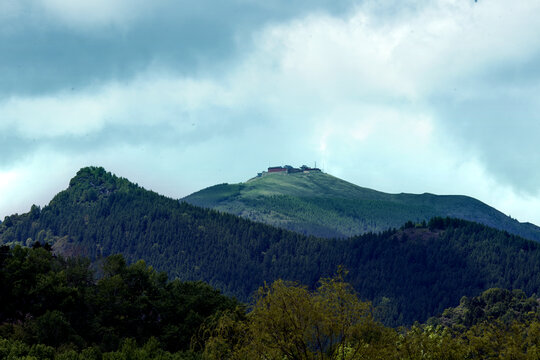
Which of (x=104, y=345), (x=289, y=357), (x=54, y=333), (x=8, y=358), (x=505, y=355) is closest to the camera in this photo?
(x=505, y=355)

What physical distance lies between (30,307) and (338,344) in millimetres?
76290

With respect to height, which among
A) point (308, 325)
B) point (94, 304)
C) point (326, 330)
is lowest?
point (94, 304)

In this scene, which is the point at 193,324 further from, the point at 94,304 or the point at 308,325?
the point at 308,325

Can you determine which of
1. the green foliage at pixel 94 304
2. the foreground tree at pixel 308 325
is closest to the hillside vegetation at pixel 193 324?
the foreground tree at pixel 308 325

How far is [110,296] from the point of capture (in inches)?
5143

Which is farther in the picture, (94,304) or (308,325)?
(94,304)

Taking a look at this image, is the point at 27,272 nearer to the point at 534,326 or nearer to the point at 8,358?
the point at 8,358

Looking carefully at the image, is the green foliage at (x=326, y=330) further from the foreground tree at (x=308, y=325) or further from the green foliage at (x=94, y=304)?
the green foliage at (x=94, y=304)

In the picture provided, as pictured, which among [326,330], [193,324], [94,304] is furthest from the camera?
[193,324]

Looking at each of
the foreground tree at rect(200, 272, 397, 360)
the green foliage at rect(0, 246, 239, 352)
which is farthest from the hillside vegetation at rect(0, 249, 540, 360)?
the green foliage at rect(0, 246, 239, 352)

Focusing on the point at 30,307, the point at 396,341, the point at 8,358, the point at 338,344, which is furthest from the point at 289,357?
the point at 30,307

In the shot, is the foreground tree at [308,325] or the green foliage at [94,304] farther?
the green foliage at [94,304]

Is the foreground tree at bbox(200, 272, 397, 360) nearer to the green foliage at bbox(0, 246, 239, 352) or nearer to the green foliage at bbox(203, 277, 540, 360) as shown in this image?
the green foliage at bbox(203, 277, 540, 360)

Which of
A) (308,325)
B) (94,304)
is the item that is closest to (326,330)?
(308,325)
